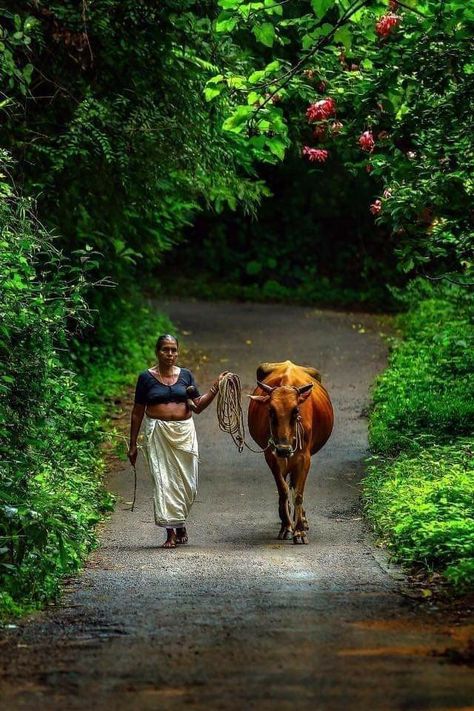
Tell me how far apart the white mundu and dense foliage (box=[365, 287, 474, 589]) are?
187cm

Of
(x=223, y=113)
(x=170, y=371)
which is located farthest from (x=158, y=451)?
(x=223, y=113)

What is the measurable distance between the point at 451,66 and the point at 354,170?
2356 mm

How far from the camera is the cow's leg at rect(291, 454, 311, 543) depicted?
11688 mm

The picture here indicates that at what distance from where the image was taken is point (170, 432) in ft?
38.6

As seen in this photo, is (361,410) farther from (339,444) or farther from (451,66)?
(451,66)

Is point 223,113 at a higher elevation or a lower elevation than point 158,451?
higher

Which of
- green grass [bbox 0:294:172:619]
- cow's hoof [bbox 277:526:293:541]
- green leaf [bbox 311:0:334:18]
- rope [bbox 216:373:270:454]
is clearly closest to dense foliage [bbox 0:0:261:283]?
green grass [bbox 0:294:172:619]

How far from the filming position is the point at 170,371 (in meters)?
11.9

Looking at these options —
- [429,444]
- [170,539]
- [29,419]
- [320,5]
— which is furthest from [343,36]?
[429,444]

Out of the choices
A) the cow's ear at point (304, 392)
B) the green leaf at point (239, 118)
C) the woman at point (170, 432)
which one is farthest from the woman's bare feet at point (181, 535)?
the green leaf at point (239, 118)

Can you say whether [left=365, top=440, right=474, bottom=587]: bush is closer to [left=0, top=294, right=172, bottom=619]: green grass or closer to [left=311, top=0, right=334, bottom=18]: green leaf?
[left=0, top=294, right=172, bottom=619]: green grass

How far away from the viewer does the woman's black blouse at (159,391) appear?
38.8 feet

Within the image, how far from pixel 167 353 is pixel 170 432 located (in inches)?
29.9

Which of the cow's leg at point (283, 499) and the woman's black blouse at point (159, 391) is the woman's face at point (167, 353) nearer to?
the woman's black blouse at point (159, 391)
